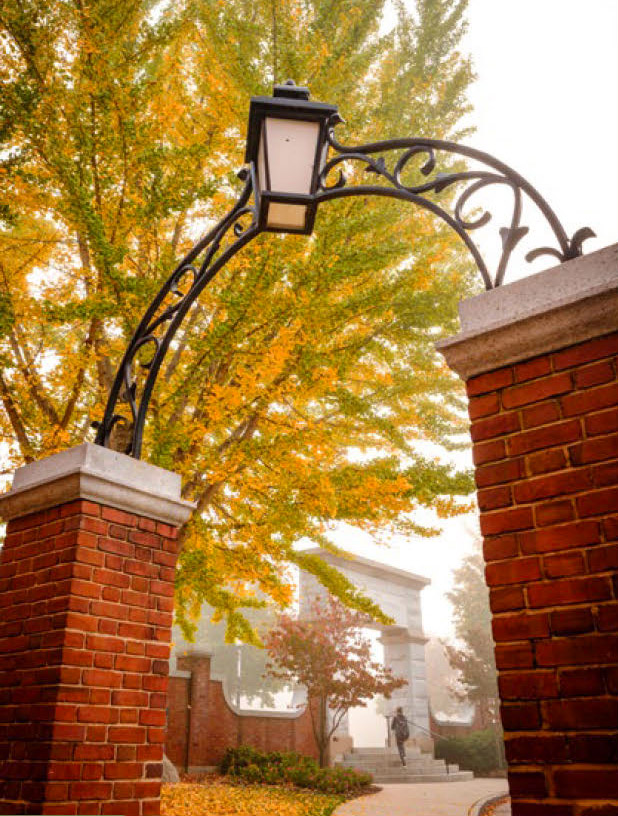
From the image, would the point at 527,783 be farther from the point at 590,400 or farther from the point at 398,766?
the point at 398,766

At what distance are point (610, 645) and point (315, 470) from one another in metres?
5.56

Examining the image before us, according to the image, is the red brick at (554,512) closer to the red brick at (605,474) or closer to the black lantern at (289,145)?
the red brick at (605,474)

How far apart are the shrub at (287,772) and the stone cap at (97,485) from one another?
11528 millimetres

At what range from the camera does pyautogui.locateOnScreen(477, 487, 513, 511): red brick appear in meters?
1.98

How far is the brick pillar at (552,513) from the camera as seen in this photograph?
1.63 metres

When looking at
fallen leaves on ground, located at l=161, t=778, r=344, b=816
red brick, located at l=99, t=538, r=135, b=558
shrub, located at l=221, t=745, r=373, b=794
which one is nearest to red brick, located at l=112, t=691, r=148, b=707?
red brick, located at l=99, t=538, r=135, b=558

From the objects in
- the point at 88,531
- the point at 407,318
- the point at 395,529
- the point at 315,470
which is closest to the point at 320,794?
the point at 395,529

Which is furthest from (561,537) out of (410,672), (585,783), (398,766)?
(410,672)

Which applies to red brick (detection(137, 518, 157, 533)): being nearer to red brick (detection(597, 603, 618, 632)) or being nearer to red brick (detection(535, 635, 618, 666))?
red brick (detection(535, 635, 618, 666))

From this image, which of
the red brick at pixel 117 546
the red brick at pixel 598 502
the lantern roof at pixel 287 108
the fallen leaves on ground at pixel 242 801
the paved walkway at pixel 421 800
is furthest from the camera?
the paved walkway at pixel 421 800

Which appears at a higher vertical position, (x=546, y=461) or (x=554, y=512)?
(x=546, y=461)

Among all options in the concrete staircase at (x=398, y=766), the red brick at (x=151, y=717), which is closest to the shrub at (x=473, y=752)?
the concrete staircase at (x=398, y=766)

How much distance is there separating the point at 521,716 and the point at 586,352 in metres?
1.12

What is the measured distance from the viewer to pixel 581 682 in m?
1.66
